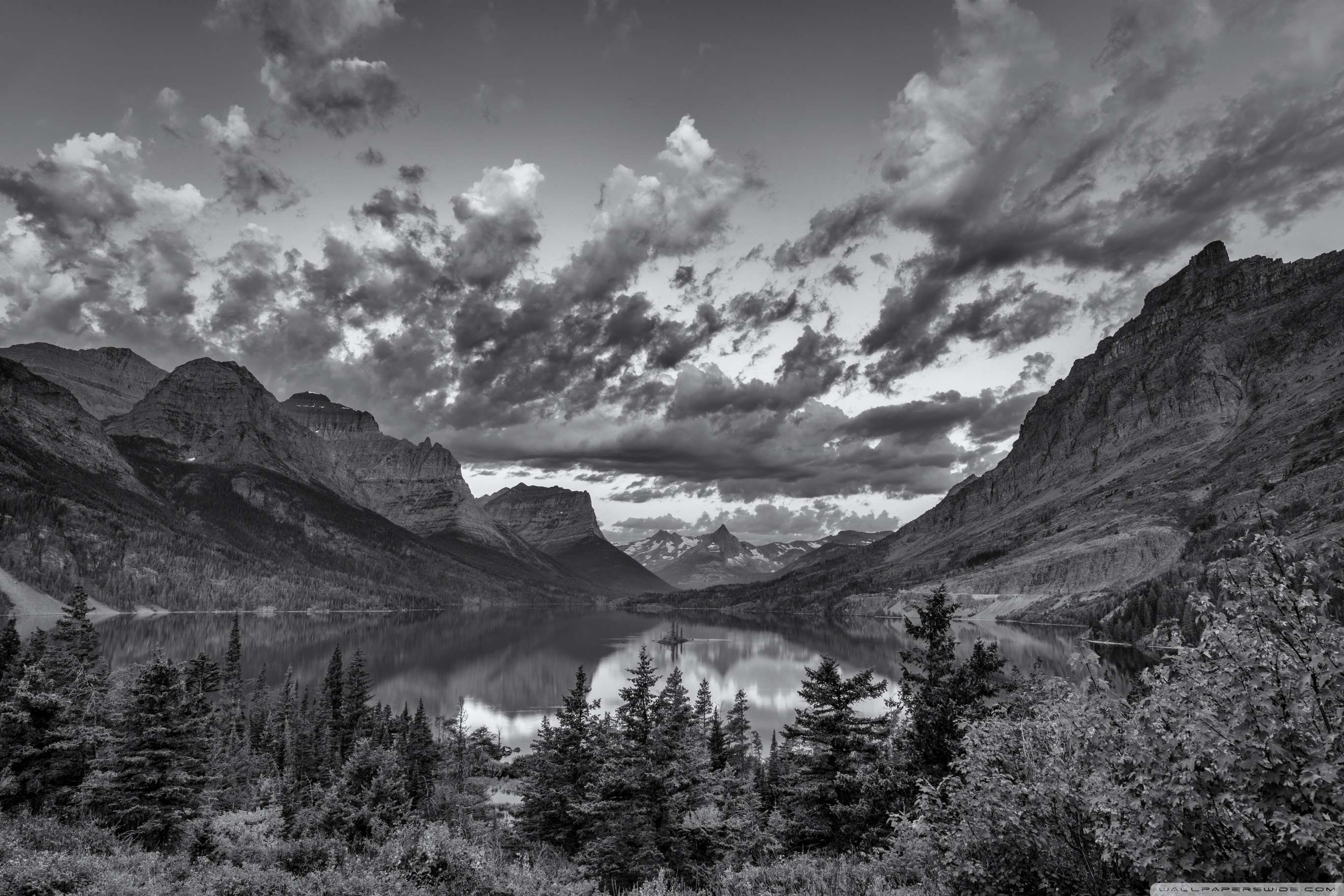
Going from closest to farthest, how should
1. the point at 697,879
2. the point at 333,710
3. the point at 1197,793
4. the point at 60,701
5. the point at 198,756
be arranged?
the point at 1197,793 < the point at 697,879 < the point at 60,701 < the point at 198,756 < the point at 333,710

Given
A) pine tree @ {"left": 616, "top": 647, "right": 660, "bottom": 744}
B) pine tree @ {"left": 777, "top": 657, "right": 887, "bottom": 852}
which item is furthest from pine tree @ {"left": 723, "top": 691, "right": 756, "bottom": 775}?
pine tree @ {"left": 777, "top": 657, "right": 887, "bottom": 852}

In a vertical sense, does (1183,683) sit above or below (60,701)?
above

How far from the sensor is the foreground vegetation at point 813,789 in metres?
6.98

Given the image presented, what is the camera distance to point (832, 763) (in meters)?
29.0

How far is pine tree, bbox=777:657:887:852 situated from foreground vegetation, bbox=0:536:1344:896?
0.41ft

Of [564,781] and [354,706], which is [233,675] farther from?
[564,781]

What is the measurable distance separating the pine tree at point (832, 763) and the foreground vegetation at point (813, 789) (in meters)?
0.12

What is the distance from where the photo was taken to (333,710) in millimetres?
72938

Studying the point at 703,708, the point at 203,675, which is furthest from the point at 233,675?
the point at 703,708

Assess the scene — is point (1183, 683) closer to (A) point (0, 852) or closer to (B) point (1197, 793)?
(B) point (1197, 793)

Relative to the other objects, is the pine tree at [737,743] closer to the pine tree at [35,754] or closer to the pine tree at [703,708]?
the pine tree at [703,708]

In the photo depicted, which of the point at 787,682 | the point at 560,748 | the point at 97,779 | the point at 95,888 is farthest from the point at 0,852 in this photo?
the point at 787,682

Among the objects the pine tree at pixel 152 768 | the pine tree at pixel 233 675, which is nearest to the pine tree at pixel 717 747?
the pine tree at pixel 152 768

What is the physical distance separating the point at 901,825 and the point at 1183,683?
7.97 m
